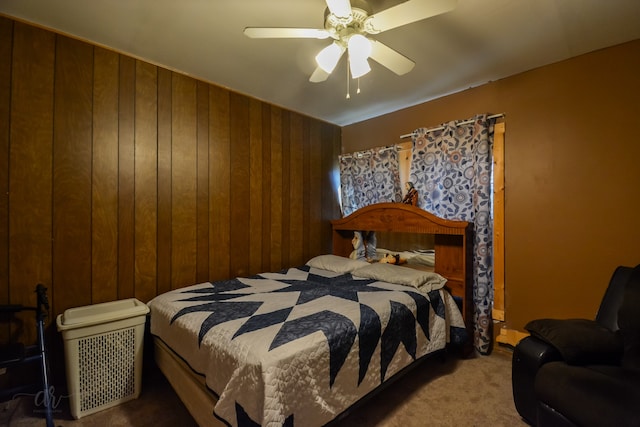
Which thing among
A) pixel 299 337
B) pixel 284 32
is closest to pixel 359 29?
pixel 284 32

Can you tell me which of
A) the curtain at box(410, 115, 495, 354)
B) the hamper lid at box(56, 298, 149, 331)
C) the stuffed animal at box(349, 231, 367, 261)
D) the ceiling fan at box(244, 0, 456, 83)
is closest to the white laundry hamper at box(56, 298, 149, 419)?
the hamper lid at box(56, 298, 149, 331)

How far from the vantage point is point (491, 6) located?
1.58 meters

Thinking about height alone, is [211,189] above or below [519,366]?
above

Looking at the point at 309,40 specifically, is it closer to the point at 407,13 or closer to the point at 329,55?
the point at 329,55

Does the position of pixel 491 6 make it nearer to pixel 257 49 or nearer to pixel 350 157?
pixel 257 49

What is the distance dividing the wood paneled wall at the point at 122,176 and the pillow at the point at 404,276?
103 centimetres

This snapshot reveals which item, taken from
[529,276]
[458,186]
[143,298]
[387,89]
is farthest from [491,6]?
[143,298]

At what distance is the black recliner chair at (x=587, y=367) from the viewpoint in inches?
44.5

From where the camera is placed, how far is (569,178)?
6.88 feet

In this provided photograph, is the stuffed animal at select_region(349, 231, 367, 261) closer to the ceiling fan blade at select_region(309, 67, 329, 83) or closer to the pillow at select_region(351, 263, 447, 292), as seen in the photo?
the pillow at select_region(351, 263, 447, 292)

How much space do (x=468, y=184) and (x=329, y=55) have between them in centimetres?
173

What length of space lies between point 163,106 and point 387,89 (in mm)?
1972

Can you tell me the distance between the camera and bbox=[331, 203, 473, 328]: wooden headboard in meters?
2.34

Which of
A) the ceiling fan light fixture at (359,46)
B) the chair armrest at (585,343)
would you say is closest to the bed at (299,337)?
the chair armrest at (585,343)
